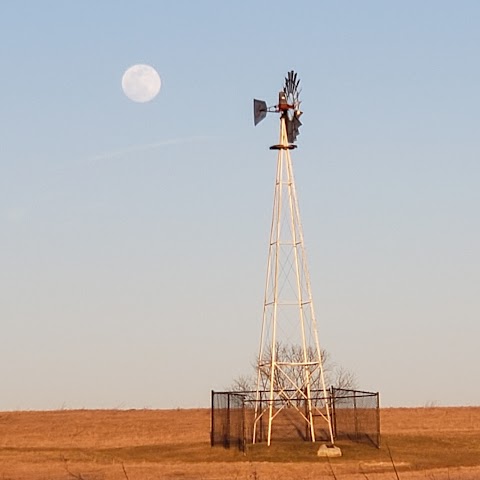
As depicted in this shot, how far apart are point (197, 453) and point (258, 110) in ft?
43.9

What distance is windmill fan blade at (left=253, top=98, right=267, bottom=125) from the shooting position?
41.6 metres

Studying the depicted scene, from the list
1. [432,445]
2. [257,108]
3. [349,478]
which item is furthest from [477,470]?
[257,108]

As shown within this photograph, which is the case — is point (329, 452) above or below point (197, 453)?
below

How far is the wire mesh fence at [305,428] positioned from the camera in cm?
4200

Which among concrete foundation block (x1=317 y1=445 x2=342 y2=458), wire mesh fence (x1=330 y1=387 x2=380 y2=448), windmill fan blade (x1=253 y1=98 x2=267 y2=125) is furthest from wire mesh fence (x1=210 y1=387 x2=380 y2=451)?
windmill fan blade (x1=253 y1=98 x2=267 y2=125)

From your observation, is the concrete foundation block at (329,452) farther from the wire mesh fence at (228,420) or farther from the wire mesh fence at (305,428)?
the wire mesh fence at (228,420)

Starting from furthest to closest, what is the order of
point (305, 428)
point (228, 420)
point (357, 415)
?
point (305, 428), point (357, 415), point (228, 420)

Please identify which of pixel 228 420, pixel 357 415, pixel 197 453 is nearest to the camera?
pixel 197 453

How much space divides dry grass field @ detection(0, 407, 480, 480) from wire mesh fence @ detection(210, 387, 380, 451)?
827mm

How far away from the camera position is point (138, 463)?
4062cm

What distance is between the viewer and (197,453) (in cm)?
4241

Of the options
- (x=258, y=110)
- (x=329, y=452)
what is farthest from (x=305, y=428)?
(x=258, y=110)

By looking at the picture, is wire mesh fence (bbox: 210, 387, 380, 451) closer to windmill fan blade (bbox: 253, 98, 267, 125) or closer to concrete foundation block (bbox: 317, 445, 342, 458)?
concrete foundation block (bbox: 317, 445, 342, 458)

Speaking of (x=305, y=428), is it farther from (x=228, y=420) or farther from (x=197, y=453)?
(x=197, y=453)
